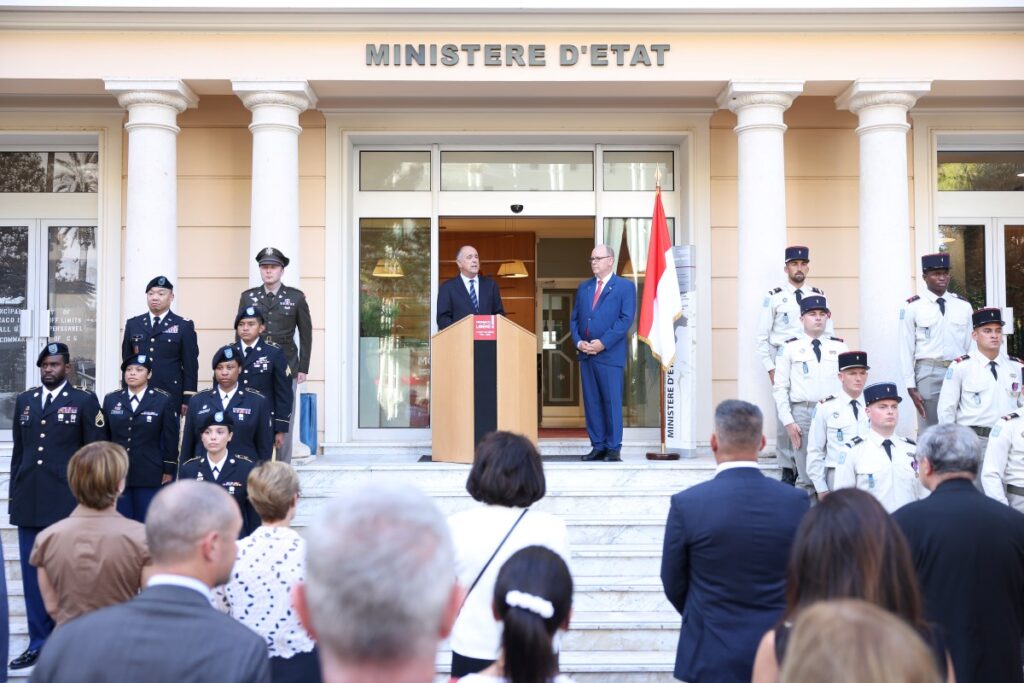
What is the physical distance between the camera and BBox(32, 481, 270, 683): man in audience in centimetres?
199

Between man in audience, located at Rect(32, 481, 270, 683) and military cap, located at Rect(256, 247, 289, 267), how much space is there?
17.1 ft

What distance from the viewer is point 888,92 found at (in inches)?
320

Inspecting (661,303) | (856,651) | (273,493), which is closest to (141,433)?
(273,493)

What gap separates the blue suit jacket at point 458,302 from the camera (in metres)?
8.16

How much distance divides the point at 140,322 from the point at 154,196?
5.25 feet

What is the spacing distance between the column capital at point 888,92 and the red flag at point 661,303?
194 centimetres

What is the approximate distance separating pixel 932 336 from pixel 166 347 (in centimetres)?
541

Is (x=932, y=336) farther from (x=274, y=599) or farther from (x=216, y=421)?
(x=274, y=599)

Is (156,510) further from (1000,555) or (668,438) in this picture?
(668,438)

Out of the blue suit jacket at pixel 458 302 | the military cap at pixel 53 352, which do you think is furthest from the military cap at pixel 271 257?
the military cap at pixel 53 352

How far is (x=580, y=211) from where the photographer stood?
949 cm

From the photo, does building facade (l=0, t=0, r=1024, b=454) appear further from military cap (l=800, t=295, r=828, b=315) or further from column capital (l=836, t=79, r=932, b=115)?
military cap (l=800, t=295, r=828, b=315)

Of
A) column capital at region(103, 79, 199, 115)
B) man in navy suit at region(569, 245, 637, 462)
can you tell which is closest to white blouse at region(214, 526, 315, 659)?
man in navy suit at region(569, 245, 637, 462)

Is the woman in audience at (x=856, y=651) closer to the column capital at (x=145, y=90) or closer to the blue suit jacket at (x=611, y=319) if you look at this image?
the blue suit jacket at (x=611, y=319)
